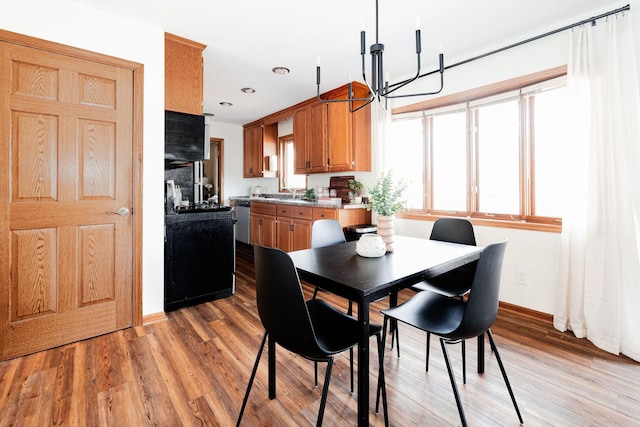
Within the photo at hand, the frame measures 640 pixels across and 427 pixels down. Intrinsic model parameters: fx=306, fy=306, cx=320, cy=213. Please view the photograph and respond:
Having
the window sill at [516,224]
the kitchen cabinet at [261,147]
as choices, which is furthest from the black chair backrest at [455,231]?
the kitchen cabinet at [261,147]

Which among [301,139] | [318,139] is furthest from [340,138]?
[301,139]

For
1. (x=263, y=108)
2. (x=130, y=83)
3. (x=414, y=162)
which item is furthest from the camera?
(x=263, y=108)

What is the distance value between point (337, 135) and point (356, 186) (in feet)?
2.32

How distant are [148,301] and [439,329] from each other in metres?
2.29

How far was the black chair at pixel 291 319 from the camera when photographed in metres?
1.17

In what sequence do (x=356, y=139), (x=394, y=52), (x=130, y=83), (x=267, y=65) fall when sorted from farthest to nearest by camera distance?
1. (x=356, y=139)
2. (x=267, y=65)
3. (x=394, y=52)
4. (x=130, y=83)

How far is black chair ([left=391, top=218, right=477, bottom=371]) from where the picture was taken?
2.08 meters

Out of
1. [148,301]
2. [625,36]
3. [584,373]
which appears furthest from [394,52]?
[148,301]

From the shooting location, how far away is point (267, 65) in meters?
3.31

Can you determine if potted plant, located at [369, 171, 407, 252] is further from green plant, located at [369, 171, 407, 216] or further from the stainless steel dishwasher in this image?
the stainless steel dishwasher

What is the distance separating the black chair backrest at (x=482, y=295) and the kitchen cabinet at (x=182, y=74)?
2.63 metres

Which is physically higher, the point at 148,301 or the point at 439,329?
the point at 439,329

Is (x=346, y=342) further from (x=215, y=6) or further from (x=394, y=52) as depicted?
(x=394, y=52)

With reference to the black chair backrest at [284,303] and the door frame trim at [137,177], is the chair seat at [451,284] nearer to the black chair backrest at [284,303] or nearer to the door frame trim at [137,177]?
the black chair backrest at [284,303]
